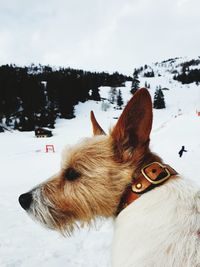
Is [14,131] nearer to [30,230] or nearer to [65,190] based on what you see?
[30,230]

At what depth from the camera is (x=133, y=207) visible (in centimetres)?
204

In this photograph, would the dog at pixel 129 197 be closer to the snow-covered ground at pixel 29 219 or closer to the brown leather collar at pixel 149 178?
the brown leather collar at pixel 149 178

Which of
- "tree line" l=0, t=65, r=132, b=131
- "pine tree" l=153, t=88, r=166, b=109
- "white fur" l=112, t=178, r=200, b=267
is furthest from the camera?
"pine tree" l=153, t=88, r=166, b=109

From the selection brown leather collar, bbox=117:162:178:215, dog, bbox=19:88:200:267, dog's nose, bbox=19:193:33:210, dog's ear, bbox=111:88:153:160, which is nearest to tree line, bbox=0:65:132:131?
dog's nose, bbox=19:193:33:210

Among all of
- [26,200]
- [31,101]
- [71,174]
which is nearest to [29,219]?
[26,200]

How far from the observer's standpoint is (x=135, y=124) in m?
2.22

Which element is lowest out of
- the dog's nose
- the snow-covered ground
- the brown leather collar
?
the snow-covered ground

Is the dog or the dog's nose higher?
the dog

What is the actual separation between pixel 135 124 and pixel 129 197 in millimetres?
516

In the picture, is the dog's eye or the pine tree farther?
the pine tree

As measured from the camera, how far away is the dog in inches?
70.6

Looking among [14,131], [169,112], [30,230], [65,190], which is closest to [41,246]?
[30,230]

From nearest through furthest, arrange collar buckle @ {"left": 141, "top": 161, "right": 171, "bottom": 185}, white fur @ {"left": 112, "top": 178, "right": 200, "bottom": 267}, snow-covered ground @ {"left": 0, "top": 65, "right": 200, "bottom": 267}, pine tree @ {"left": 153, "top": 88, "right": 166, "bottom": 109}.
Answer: white fur @ {"left": 112, "top": 178, "right": 200, "bottom": 267} < collar buckle @ {"left": 141, "top": 161, "right": 171, "bottom": 185} < snow-covered ground @ {"left": 0, "top": 65, "right": 200, "bottom": 267} < pine tree @ {"left": 153, "top": 88, "right": 166, "bottom": 109}

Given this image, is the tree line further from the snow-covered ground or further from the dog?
the dog
